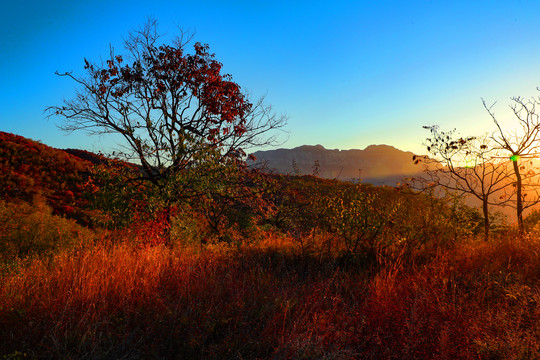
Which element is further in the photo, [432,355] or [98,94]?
[98,94]

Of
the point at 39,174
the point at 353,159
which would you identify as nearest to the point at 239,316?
the point at 39,174

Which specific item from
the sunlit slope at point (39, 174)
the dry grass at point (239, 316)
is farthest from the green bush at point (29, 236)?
the sunlit slope at point (39, 174)

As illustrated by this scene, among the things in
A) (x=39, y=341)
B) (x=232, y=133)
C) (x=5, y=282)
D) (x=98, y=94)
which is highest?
(x=98, y=94)

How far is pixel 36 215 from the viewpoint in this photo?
331 inches

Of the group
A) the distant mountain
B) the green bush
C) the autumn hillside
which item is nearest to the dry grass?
the autumn hillside

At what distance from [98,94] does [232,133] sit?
13.8 feet

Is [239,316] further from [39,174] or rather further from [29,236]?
[39,174]

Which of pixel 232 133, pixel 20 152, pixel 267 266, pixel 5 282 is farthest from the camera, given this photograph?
pixel 20 152

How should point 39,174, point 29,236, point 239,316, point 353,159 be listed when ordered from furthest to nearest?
point 353,159, point 39,174, point 29,236, point 239,316

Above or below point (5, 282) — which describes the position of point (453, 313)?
below

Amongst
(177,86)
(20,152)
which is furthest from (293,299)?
(20,152)

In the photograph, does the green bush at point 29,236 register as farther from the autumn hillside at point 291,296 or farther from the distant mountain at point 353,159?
the distant mountain at point 353,159

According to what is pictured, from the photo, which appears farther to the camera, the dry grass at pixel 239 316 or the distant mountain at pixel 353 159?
the distant mountain at pixel 353 159

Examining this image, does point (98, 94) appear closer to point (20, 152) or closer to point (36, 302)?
point (36, 302)
